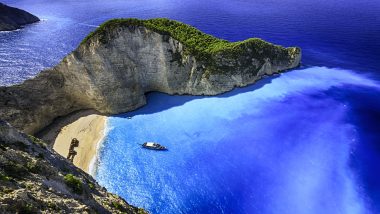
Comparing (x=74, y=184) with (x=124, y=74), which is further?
(x=124, y=74)

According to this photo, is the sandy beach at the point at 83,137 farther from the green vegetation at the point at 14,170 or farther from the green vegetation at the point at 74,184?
the green vegetation at the point at 14,170

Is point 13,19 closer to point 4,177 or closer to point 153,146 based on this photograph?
point 153,146

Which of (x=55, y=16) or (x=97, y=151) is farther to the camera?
(x=55, y=16)

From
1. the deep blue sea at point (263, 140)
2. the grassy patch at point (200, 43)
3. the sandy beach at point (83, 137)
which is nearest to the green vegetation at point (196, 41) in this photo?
the grassy patch at point (200, 43)

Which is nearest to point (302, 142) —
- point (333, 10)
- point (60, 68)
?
point (60, 68)

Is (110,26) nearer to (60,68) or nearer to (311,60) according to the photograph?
(60,68)

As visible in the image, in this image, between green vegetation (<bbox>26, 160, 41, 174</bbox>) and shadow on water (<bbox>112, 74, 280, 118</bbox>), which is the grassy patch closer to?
shadow on water (<bbox>112, 74, 280, 118</bbox>)

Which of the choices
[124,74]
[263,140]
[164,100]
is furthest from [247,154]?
[124,74]
